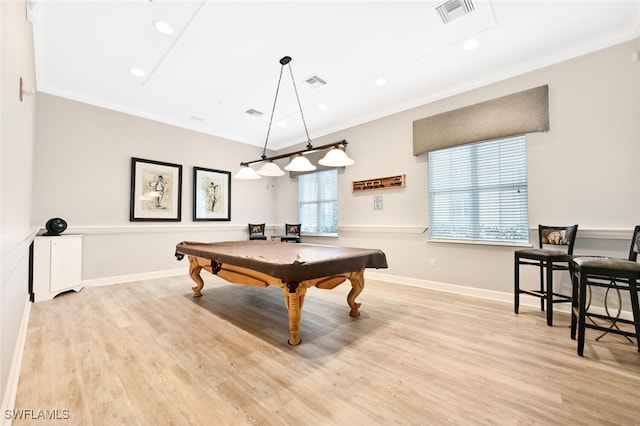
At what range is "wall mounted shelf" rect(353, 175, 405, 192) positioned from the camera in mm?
4377

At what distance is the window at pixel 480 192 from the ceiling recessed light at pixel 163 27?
12.1 feet

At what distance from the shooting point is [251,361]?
1902mm

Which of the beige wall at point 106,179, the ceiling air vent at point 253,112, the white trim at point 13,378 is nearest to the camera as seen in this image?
the white trim at point 13,378

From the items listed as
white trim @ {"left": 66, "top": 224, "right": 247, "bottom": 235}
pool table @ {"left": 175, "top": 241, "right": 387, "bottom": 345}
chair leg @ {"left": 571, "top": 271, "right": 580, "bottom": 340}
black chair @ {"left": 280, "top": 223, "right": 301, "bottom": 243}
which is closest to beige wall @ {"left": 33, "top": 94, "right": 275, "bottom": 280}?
white trim @ {"left": 66, "top": 224, "right": 247, "bottom": 235}

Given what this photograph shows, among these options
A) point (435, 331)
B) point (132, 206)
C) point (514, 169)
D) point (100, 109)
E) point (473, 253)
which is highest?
point (100, 109)

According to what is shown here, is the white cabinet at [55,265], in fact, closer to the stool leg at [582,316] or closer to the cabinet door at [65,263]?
the cabinet door at [65,263]

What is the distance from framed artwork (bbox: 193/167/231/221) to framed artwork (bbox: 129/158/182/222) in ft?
1.06

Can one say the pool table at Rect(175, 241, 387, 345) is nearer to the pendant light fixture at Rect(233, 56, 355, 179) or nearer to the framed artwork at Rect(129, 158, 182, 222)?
the pendant light fixture at Rect(233, 56, 355, 179)

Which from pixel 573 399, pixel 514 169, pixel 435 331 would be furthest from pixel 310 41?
pixel 573 399

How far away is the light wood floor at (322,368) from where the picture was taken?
139 centimetres

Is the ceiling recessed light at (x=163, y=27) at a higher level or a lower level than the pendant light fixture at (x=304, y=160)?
higher

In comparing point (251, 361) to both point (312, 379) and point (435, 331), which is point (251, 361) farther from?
point (435, 331)

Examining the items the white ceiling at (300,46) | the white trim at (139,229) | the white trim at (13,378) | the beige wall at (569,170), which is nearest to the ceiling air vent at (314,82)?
the white ceiling at (300,46)

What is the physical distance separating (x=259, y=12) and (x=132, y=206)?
3.77 m
